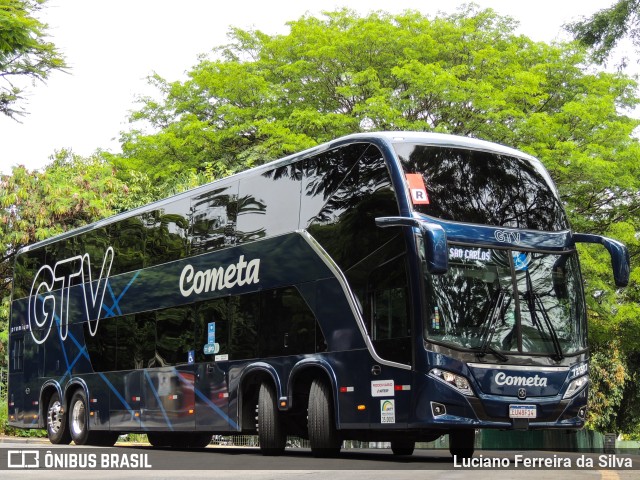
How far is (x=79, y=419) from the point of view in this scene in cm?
2280

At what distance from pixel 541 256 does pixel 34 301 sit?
13645 mm

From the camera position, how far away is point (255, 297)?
1733 centimetres

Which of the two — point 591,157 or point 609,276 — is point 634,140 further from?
point 609,276

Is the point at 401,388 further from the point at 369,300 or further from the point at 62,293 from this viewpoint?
the point at 62,293

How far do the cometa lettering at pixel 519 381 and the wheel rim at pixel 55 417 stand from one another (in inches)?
477

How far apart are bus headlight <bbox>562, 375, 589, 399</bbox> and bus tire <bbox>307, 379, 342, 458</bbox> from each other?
3283 millimetres

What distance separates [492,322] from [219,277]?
5.58 m

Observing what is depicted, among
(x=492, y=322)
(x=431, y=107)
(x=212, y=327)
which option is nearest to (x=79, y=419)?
(x=212, y=327)

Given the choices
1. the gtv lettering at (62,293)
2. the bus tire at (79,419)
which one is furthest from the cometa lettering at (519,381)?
the bus tire at (79,419)

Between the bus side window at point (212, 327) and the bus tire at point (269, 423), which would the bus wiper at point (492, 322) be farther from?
the bus side window at point (212, 327)

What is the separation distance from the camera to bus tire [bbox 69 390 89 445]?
22361mm

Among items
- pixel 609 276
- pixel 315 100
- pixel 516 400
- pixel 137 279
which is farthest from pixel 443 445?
pixel 516 400

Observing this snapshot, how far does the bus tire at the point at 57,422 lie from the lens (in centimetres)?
2322

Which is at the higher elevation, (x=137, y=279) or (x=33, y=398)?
(x=137, y=279)
